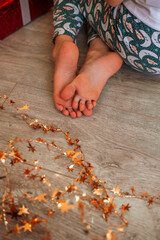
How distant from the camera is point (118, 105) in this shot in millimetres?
840

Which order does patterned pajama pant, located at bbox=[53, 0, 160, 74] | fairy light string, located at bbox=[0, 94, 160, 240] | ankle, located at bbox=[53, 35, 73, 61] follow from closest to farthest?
fairy light string, located at bbox=[0, 94, 160, 240] → patterned pajama pant, located at bbox=[53, 0, 160, 74] → ankle, located at bbox=[53, 35, 73, 61]

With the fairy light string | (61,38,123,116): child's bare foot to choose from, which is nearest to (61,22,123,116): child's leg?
(61,38,123,116): child's bare foot

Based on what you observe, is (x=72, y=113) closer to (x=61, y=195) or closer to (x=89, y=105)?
(x=89, y=105)

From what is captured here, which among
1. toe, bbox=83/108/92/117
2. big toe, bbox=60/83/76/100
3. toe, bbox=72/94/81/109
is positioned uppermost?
big toe, bbox=60/83/76/100

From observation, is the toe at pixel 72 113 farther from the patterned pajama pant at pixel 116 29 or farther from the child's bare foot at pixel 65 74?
the patterned pajama pant at pixel 116 29

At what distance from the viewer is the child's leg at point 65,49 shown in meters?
0.79

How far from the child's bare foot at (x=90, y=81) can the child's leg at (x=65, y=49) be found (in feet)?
0.11

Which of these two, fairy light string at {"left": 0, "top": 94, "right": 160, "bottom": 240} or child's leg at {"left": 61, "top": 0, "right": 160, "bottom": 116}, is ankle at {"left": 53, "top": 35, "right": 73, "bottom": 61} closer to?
child's leg at {"left": 61, "top": 0, "right": 160, "bottom": 116}

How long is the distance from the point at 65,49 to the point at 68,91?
16 centimetres

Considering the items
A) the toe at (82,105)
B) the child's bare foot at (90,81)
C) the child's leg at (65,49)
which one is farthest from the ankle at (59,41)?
the toe at (82,105)

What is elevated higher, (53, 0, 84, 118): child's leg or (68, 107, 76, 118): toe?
(53, 0, 84, 118): child's leg

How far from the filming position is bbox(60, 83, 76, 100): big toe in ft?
2.41

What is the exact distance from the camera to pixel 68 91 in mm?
734

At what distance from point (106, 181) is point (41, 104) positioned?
34 cm
